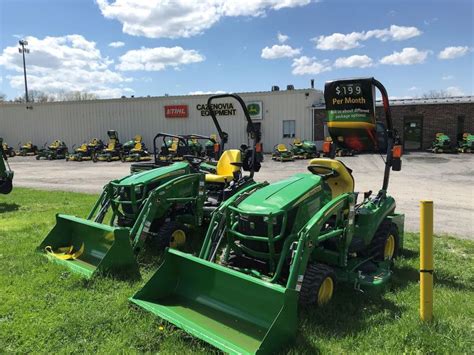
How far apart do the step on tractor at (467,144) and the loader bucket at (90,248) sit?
2133 centimetres

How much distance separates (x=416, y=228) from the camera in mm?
6785

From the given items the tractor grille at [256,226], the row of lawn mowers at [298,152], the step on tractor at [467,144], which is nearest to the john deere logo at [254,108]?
the row of lawn mowers at [298,152]

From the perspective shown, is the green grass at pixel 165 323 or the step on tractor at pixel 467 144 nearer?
the green grass at pixel 165 323

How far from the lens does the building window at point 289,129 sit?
81.9 ft

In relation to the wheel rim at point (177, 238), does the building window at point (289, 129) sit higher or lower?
higher

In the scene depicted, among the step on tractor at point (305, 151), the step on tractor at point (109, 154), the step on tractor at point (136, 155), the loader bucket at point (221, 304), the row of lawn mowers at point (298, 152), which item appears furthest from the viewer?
the step on tractor at point (109, 154)

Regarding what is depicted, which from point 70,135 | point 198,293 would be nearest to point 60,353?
point 198,293

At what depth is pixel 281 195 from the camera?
3.90 metres

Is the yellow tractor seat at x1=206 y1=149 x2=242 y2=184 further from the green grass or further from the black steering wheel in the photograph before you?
the green grass

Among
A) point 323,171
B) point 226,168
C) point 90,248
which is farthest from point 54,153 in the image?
point 323,171

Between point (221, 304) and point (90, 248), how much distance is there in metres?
2.27

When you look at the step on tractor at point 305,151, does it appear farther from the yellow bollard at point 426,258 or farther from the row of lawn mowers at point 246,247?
the yellow bollard at point 426,258

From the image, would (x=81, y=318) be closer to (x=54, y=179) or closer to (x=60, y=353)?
(x=60, y=353)

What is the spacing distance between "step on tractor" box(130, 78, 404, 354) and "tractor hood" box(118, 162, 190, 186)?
1.73 metres
